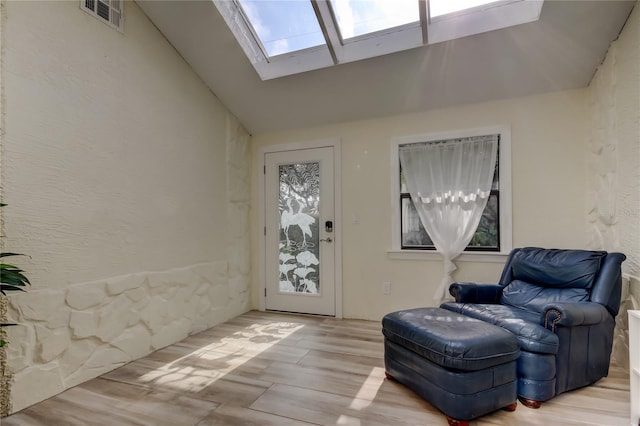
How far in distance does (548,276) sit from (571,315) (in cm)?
63

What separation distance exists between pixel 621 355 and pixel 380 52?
298 cm

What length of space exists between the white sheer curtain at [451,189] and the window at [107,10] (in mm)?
2837

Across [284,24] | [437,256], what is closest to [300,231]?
[437,256]

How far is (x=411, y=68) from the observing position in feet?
9.48

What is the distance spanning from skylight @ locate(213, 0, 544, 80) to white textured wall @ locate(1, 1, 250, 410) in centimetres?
76

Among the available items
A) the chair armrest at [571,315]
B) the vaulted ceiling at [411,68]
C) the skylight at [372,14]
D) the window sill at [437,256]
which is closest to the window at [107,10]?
the vaulted ceiling at [411,68]

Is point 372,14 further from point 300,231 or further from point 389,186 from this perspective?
point 300,231

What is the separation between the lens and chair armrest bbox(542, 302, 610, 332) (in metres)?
1.82

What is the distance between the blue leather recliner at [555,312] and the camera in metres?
1.81

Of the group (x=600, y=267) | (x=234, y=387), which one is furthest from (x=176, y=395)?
(x=600, y=267)

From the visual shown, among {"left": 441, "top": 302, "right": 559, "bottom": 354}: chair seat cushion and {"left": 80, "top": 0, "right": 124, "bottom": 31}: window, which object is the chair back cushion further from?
{"left": 80, "top": 0, "right": 124, "bottom": 31}: window

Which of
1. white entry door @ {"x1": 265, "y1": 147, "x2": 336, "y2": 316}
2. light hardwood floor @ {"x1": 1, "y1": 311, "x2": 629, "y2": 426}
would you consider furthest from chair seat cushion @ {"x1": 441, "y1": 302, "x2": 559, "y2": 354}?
white entry door @ {"x1": 265, "y1": 147, "x2": 336, "y2": 316}

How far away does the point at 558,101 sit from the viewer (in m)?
2.86

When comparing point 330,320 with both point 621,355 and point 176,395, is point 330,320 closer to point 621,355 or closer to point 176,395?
point 176,395
